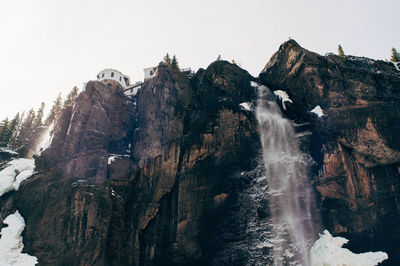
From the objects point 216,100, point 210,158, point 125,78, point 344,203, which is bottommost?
point 344,203

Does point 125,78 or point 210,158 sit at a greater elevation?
point 125,78

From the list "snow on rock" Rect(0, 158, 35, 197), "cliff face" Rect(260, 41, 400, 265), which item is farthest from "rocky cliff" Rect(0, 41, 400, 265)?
"snow on rock" Rect(0, 158, 35, 197)

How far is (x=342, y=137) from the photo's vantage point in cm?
3262

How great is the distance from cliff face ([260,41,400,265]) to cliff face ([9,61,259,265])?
677 cm

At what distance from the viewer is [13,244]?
31625 millimetres

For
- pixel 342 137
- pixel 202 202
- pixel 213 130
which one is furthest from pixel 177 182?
pixel 342 137

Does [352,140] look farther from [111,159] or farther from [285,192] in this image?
[111,159]

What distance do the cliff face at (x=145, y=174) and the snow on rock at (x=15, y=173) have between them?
180cm

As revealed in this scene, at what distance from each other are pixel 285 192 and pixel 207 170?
28.2ft

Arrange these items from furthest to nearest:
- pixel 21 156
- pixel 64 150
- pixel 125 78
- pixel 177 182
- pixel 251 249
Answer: pixel 125 78 → pixel 21 156 → pixel 64 150 → pixel 177 182 → pixel 251 249

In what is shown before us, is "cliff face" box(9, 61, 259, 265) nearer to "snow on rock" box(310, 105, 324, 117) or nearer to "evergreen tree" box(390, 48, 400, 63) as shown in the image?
"snow on rock" box(310, 105, 324, 117)

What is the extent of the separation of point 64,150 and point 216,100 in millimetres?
19781

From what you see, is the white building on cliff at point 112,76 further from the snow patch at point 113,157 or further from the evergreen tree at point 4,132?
the snow patch at point 113,157

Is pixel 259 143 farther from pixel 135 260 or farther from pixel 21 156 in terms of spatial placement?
pixel 21 156
